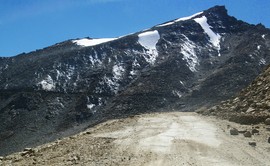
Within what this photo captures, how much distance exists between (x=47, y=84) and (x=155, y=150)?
7674 centimetres

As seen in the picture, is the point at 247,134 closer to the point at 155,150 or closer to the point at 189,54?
the point at 155,150

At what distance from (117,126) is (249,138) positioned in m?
6.93

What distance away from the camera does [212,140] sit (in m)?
16.2

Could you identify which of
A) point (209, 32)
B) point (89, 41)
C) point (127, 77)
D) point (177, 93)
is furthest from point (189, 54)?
point (89, 41)

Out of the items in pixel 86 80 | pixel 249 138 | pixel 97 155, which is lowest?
pixel 249 138

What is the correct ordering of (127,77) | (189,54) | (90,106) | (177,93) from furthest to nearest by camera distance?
(189,54) → (127,77) → (90,106) → (177,93)


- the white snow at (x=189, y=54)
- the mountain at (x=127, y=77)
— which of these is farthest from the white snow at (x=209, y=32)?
the white snow at (x=189, y=54)

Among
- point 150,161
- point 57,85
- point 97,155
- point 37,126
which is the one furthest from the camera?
point 57,85

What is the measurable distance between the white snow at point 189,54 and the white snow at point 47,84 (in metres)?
29.5

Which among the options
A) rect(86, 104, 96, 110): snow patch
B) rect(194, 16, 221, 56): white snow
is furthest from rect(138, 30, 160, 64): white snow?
rect(86, 104, 96, 110): snow patch

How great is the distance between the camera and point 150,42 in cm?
10669

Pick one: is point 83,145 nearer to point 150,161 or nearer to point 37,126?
point 150,161

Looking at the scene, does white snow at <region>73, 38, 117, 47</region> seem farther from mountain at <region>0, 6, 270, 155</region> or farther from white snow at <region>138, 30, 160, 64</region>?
white snow at <region>138, 30, 160, 64</region>

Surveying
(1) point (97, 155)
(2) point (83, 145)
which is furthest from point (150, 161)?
(2) point (83, 145)
